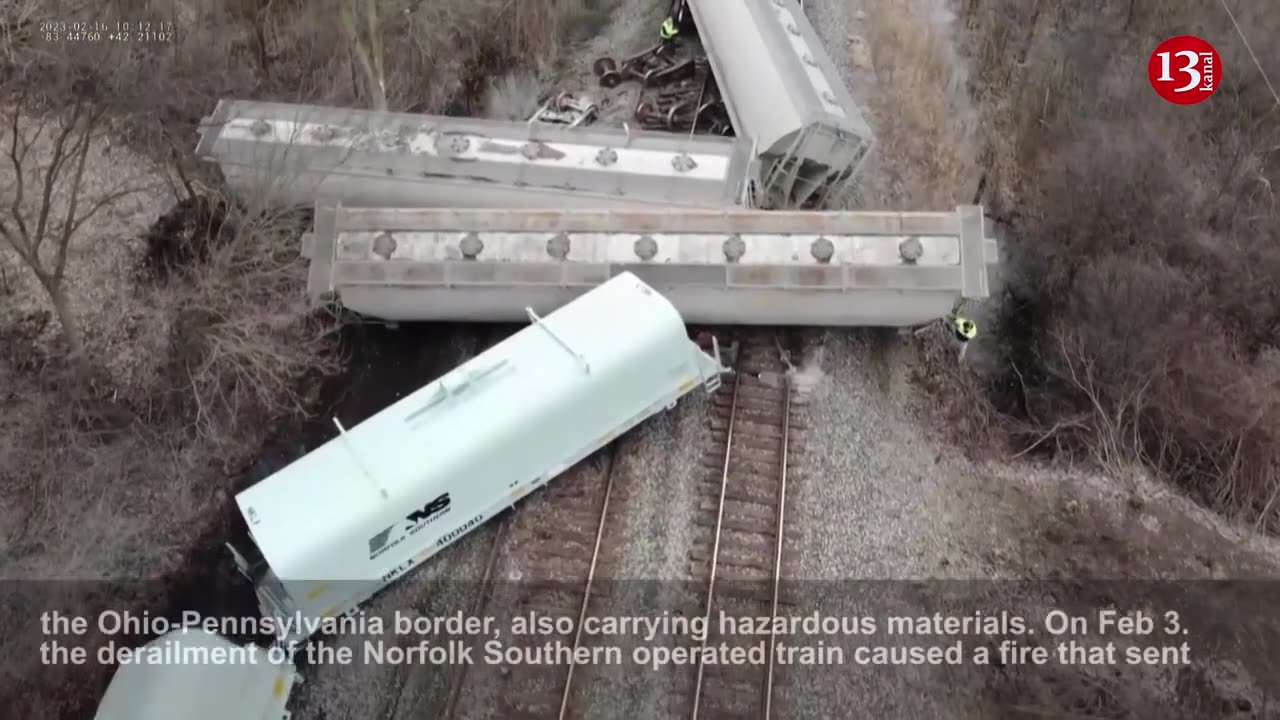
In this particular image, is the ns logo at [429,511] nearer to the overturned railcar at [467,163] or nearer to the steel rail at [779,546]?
the steel rail at [779,546]

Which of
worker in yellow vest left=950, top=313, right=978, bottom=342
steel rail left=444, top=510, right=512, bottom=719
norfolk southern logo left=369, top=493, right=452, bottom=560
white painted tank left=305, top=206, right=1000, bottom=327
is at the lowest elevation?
steel rail left=444, top=510, right=512, bottom=719

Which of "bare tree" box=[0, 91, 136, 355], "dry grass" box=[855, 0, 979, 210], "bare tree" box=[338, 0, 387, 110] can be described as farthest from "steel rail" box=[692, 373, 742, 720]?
"bare tree" box=[0, 91, 136, 355]

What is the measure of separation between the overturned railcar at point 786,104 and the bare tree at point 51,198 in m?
10.9

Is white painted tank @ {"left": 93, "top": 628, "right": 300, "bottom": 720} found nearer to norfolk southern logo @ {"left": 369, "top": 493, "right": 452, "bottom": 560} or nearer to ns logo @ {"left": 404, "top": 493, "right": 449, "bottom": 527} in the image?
norfolk southern logo @ {"left": 369, "top": 493, "right": 452, "bottom": 560}

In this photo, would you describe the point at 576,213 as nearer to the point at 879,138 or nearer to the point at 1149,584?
the point at 879,138

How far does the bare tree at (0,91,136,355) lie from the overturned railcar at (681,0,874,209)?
10.9 meters

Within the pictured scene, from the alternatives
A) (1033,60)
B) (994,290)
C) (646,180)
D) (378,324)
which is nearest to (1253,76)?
(1033,60)

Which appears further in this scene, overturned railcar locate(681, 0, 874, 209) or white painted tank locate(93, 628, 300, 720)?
overturned railcar locate(681, 0, 874, 209)

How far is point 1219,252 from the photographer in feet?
55.9

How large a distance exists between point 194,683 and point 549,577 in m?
4.58

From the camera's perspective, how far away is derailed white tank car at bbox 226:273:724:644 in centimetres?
1120

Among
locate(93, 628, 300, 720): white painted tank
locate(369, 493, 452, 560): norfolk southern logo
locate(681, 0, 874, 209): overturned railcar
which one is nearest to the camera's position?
locate(93, 628, 300, 720): white painted tank

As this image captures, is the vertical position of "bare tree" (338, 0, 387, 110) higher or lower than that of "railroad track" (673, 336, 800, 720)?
higher

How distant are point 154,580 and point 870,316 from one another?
38.5 ft
